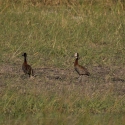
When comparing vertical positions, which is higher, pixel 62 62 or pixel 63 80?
pixel 62 62

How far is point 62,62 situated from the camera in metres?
11.7

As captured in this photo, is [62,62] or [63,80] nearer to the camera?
[63,80]

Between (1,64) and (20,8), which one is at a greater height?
(20,8)

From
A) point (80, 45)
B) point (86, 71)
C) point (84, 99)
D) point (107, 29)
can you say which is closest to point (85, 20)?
point (107, 29)

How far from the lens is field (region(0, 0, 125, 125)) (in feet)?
27.2

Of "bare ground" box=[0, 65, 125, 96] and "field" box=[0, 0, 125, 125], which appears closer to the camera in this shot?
"field" box=[0, 0, 125, 125]

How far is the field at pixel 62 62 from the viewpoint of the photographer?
8287 mm

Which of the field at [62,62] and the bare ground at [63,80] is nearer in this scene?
the field at [62,62]

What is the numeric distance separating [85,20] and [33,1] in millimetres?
2768

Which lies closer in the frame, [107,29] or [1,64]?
[1,64]

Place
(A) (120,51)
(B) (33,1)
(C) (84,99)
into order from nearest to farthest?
(C) (84,99)
(A) (120,51)
(B) (33,1)

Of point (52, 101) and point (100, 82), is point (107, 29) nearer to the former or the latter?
point (100, 82)

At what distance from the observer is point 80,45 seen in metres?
13.0

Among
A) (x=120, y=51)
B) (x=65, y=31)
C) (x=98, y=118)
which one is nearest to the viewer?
(x=98, y=118)
